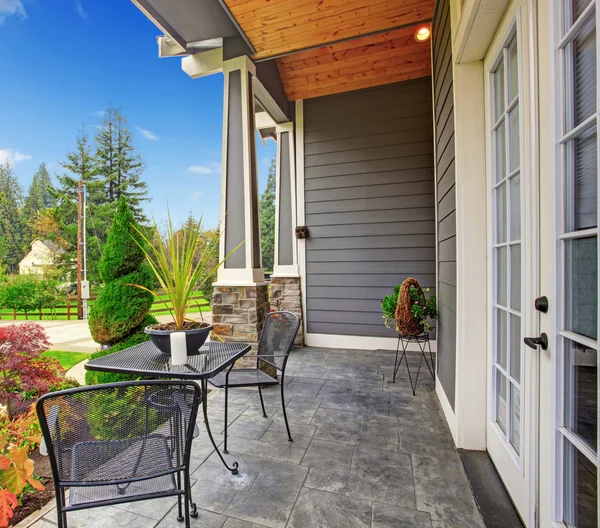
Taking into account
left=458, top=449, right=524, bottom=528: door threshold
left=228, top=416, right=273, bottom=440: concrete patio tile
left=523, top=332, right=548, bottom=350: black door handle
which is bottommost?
left=228, top=416, right=273, bottom=440: concrete patio tile

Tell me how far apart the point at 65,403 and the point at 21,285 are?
443 inches

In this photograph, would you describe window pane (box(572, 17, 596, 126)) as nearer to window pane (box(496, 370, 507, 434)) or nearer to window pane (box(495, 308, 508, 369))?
window pane (box(495, 308, 508, 369))

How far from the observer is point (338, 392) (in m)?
2.77

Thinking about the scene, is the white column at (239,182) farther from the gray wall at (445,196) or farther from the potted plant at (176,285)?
the gray wall at (445,196)

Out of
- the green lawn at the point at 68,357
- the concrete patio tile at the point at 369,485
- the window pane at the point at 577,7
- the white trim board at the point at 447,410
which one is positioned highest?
the window pane at the point at 577,7

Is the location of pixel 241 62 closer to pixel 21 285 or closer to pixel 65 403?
pixel 65 403

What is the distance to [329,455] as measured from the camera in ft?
6.00

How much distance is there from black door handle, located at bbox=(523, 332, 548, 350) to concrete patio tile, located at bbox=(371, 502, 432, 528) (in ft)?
3.02

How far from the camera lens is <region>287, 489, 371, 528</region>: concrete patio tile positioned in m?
1.32

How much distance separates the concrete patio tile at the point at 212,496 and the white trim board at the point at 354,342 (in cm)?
286

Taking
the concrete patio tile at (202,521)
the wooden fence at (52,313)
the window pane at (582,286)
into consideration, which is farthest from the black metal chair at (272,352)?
the wooden fence at (52,313)

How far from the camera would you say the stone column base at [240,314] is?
310 cm

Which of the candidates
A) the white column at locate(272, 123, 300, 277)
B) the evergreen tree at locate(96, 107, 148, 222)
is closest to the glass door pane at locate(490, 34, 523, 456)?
the white column at locate(272, 123, 300, 277)

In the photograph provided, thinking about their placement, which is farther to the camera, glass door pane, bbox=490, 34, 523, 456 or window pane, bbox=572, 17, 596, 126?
glass door pane, bbox=490, 34, 523, 456
